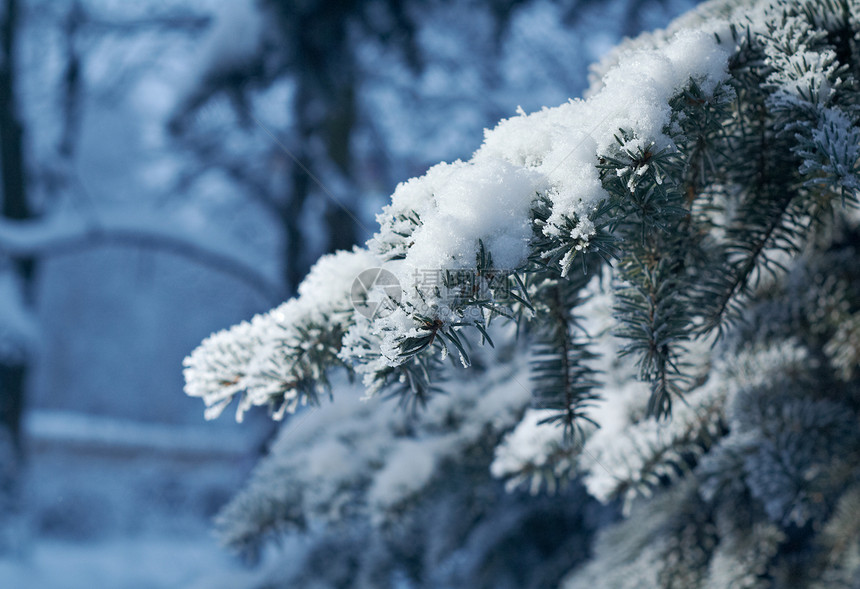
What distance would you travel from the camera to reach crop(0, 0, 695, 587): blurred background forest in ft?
8.37

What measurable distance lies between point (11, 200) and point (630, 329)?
493 centimetres

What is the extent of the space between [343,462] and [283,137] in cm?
358

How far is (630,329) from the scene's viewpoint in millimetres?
424

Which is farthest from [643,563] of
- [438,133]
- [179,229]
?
[438,133]

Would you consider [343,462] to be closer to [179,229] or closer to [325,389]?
[325,389]

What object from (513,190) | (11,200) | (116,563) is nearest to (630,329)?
(513,190)

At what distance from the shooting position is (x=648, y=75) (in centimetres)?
34

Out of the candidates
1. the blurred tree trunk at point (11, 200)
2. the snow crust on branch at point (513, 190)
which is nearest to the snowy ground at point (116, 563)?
the blurred tree trunk at point (11, 200)

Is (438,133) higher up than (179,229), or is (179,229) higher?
(438,133)

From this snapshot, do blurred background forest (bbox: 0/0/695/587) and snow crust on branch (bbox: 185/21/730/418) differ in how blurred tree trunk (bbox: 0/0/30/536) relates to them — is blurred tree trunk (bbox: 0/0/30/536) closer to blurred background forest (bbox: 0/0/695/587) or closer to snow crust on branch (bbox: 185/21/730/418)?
blurred background forest (bbox: 0/0/695/587)

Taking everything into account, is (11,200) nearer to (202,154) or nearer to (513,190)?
(202,154)

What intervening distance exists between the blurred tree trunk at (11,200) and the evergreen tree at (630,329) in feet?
13.2

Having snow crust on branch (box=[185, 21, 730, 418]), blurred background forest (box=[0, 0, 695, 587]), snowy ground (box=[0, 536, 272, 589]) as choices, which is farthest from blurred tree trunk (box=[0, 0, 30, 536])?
snow crust on branch (box=[185, 21, 730, 418])

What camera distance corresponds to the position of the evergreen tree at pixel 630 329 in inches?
12.4
